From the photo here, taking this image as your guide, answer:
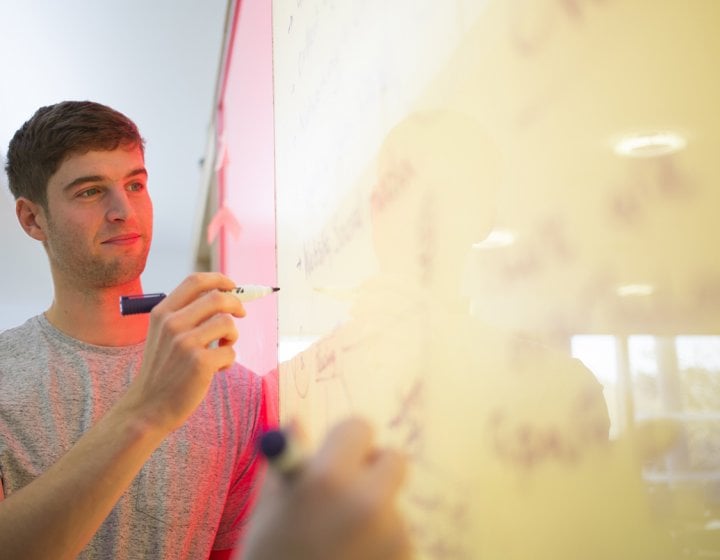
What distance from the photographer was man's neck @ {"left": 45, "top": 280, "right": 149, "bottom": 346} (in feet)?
3.38

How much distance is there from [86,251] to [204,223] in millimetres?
2226

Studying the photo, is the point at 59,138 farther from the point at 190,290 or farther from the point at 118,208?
the point at 190,290

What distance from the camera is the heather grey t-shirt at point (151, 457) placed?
90 cm

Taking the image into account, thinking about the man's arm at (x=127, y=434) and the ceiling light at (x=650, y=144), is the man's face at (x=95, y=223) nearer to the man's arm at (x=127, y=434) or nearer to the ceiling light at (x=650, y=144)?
the man's arm at (x=127, y=434)

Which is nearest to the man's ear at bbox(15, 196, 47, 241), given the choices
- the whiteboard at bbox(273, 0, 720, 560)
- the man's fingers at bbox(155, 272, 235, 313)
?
the man's fingers at bbox(155, 272, 235, 313)

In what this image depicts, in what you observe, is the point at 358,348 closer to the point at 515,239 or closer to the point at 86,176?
the point at 515,239

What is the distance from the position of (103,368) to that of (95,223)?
0.24m

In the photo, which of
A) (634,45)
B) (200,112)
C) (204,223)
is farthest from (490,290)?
(204,223)

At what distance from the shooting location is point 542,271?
0.28 metres

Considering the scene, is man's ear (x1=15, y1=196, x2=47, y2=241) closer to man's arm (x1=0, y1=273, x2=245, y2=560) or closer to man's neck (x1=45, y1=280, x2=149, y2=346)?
man's neck (x1=45, y1=280, x2=149, y2=346)

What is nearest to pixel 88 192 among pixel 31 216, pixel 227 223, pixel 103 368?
pixel 31 216

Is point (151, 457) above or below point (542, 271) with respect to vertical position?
below

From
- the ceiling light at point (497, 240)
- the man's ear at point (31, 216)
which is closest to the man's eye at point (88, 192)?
the man's ear at point (31, 216)

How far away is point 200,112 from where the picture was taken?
2531mm
